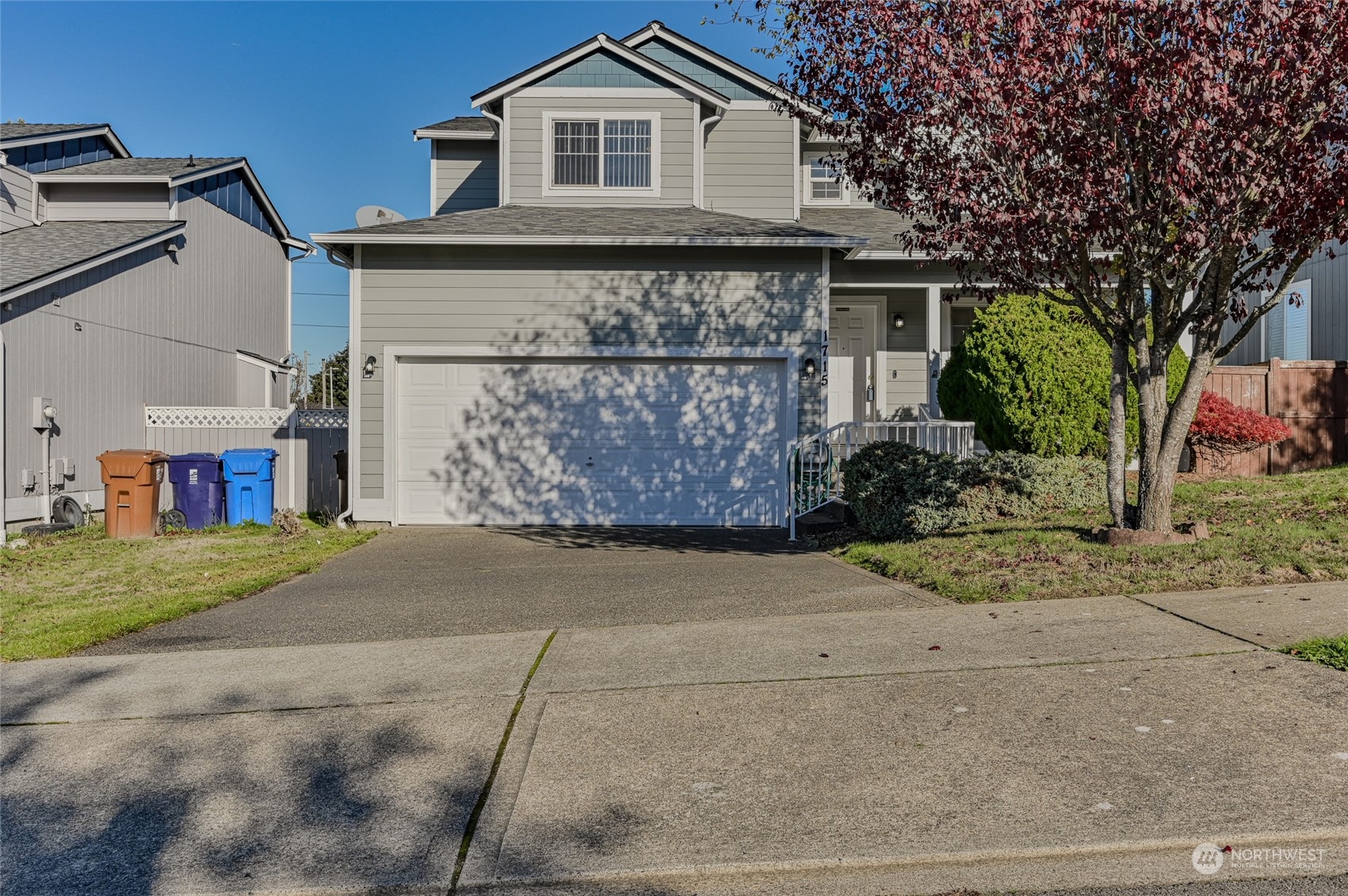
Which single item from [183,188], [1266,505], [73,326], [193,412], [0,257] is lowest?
[1266,505]

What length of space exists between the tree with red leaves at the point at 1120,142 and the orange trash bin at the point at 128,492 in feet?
30.0

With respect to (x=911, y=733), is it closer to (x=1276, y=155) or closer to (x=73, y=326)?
(x=1276, y=155)

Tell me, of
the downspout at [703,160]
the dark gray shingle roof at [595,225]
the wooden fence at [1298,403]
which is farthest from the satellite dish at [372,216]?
the wooden fence at [1298,403]

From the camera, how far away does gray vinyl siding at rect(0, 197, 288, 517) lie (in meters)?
12.7

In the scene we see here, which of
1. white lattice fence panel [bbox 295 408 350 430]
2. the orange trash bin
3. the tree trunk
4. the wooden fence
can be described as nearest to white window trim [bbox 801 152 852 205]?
the wooden fence

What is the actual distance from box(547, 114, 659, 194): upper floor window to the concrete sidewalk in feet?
34.6

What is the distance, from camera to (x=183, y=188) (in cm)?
1747

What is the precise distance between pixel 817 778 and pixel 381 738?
189cm

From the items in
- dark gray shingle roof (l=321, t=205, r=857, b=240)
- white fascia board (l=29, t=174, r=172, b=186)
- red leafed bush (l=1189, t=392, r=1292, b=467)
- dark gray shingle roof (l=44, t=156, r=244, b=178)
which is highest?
dark gray shingle roof (l=44, t=156, r=244, b=178)

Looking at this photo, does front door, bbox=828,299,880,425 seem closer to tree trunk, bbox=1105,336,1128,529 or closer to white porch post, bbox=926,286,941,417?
white porch post, bbox=926,286,941,417

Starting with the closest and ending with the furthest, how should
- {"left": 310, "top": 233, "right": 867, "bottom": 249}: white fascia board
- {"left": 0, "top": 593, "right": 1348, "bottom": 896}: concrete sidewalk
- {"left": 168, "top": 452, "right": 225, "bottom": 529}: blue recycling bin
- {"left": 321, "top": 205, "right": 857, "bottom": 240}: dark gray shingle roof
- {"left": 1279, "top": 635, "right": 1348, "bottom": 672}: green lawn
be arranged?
1. {"left": 0, "top": 593, "right": 1348, "bottom": 896}: concrete sidewalk
2. {"left": 1279, "top": 635, "right": 1348, "bottom": 672}: green lawn
3. {"left": 310, "top": 233, "right": 867, "bottom": 249}: white fascia board
4. {"left": 321, "top": 205, "right": 857, "bottom": 240}: dark gray shingle roof
5. {"left": 168, "top": 452, "right": 225, "bottom": 529}: blue recycling bin

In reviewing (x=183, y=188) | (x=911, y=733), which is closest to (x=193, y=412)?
(x=183, y=188)

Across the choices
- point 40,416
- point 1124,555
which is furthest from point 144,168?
point 1124,555

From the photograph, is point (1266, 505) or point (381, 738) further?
point (1266, 505)
